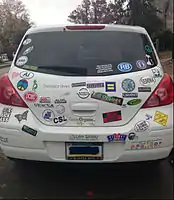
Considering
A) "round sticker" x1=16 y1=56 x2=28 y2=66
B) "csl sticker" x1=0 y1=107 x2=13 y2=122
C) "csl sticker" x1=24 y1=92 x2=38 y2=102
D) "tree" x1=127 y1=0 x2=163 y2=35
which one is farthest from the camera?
"tree" x1=127 y1=0 x2=163 y2=35

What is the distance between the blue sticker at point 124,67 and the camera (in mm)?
3423

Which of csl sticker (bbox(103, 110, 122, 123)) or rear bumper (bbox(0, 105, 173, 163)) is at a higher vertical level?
csl sticker (bbox(103, 110, 122, 123))

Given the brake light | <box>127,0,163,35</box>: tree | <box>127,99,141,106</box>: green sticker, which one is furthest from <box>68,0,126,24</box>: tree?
<box>127,99,141,106</box>: green sticker

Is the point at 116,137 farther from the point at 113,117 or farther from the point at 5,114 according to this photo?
the point at 5,114

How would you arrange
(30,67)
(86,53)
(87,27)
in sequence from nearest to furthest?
(30,67) < (86,53) < (87,27)

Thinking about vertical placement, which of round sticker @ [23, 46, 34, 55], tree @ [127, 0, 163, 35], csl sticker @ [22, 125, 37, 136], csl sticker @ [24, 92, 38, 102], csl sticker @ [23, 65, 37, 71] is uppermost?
round sticker @ [23, 46, 34, 55]

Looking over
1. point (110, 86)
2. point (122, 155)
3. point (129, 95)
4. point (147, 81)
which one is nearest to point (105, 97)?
point (110, 86)

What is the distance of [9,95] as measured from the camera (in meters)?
3.48

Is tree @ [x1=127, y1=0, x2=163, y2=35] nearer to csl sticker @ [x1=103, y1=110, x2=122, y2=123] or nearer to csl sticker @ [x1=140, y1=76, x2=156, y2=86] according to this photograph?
csl sticker @ [x1=140, y1=76, x2=156, y2=86]

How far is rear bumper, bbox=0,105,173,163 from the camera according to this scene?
326cm

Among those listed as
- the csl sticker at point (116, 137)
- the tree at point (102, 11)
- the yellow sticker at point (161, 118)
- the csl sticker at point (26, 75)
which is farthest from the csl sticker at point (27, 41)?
the tree at point (102, 11)

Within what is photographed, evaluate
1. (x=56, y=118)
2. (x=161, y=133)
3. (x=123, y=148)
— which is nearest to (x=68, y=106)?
(x=56, y=118)

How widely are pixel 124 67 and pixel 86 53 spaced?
1.42 feet

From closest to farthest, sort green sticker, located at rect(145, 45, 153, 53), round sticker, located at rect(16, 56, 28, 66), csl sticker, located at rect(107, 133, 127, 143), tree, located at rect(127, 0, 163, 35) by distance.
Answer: csl sticker, located at rect(107, 133, 127, 143)
round sticker, located at rect(16, 56, 28, 66)
green sticker, located at rect(145, 45, 153, 53)
tree, located at rect(127, 0, 163, 35)
